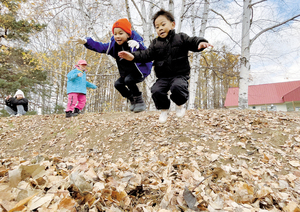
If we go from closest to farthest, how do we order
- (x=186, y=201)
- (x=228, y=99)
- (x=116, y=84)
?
1. (x=186, y=201)
2. (x=116, y=84)
3. (x=228, y=99)

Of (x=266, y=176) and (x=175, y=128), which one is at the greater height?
(x=175, y=128)

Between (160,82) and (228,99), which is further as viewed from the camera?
(228,99)

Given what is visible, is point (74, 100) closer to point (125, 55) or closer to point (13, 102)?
point (13, 102)

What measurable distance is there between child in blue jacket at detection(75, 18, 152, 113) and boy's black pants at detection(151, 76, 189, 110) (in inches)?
26.6

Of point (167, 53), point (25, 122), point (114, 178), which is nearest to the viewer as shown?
point (114, 178)

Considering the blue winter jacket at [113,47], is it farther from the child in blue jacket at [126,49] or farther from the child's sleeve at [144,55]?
the child's sleeve at [144,55]

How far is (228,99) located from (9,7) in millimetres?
23718

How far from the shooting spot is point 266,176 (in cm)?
206

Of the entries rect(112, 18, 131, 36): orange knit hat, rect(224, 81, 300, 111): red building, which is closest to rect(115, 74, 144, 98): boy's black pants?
rect(112, 18, 131, 36): orange knit hat

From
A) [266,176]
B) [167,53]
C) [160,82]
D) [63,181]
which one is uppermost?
[167,53]

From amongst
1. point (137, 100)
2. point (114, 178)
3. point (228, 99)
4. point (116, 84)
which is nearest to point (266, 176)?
point (114, 178)

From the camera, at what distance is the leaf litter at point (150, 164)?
1139 millimetres

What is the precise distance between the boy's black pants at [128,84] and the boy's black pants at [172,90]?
723 millimetres

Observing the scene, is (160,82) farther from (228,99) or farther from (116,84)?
(228,99)
